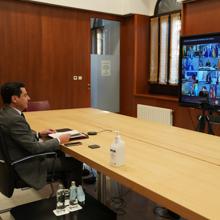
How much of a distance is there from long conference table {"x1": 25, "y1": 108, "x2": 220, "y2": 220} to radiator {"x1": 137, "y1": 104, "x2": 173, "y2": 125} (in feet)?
7.23

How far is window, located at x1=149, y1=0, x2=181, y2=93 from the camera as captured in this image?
5504 millimetres

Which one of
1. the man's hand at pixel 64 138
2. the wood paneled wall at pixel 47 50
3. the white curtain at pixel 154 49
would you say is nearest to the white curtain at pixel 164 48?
the white curtain at pixel 154 49

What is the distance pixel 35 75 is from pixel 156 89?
2.49 m

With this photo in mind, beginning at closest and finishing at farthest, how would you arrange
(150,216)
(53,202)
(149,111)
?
(53,202) < (150,216) < (149,111)

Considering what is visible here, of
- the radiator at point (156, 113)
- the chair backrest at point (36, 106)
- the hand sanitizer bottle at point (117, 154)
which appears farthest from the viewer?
the radiator at point (156, 113)

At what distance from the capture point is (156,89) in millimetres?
6176

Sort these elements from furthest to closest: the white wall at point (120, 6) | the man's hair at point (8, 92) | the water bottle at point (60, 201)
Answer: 1. the white wall at point (120, 6)
2. the man's hair at point (8, 92)
3. the water bottle at point (60, 201)

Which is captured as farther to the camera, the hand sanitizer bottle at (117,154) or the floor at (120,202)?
the floor at (120,202)

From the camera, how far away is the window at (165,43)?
18.1 ft

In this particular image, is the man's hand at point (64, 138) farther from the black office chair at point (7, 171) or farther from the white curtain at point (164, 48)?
the white curtain at point (164, 48)

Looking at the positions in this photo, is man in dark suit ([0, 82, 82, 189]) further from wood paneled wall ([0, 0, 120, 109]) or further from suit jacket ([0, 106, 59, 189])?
wood paneled wall ([0, 0, 120, 109])

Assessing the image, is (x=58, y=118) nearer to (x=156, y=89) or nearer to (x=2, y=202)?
(x=2, y=202)

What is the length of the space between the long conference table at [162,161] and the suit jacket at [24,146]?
0.23 m

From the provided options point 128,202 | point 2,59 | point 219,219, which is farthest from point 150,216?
point 2,59
